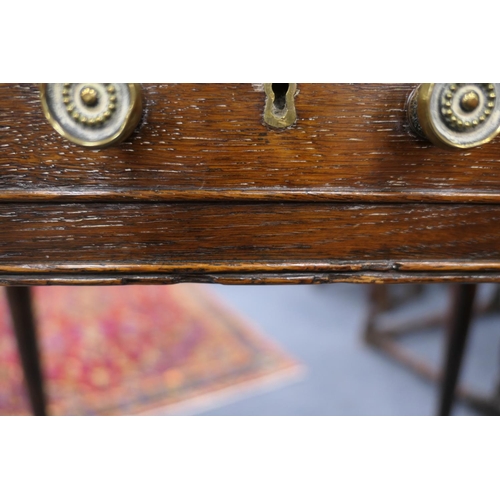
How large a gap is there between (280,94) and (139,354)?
3.32 ft

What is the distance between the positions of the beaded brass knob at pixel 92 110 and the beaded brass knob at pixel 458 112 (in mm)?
215

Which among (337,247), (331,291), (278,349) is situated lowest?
(337,247)

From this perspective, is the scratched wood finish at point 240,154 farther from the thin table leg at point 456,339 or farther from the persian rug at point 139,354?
the persian rug at point 139,354

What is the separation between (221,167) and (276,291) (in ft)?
3.41

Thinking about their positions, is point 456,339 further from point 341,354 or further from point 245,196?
point 245,196

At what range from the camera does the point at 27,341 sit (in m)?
0.73

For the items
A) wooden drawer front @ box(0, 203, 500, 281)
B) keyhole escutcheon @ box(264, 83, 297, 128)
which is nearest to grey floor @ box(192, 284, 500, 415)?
wooden drawer front @ box(0, 203, 500, 281)

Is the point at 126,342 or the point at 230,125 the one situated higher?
the point at 126,342

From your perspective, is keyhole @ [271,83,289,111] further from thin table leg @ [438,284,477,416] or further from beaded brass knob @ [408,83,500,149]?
thin table leg @ [438,284,477,416]

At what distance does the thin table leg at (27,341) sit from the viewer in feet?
2.36

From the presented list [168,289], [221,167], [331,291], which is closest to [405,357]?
[331,291]

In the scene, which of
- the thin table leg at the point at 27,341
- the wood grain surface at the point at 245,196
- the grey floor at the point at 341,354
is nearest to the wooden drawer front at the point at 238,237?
the wood grain surface at the point at 245,196

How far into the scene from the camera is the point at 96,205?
1.28 feet

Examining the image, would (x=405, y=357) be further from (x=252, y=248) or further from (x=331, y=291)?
(x=252, y=248)
